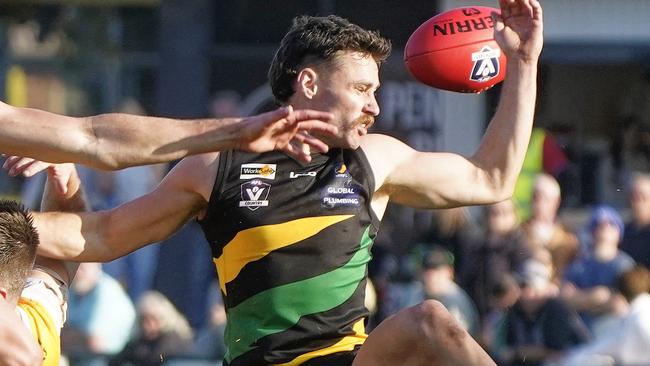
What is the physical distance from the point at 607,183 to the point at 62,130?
9.00 metres

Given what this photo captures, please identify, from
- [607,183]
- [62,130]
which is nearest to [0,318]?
[62,130]

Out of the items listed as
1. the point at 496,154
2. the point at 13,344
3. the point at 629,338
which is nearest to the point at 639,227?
the point at 629,338

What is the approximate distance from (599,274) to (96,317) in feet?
10.7

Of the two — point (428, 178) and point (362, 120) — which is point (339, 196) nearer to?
point (362, 120)

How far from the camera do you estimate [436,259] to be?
9516mm

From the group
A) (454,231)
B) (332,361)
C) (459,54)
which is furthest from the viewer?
(454,231)

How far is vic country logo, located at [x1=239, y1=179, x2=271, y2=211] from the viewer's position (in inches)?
209

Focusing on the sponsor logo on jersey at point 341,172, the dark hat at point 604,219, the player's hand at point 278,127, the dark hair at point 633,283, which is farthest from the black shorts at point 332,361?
the dark hat at point 604,219

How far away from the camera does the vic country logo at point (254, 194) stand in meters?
5.30

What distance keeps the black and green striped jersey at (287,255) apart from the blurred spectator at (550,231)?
3.94 metres

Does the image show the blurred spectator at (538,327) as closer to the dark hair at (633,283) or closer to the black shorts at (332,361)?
the dark hair at (633,283)

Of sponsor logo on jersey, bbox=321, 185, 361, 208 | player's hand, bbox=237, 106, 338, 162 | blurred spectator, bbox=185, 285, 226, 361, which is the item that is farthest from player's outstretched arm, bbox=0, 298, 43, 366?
blurred spectator, bbox=185, 285, 226, 361

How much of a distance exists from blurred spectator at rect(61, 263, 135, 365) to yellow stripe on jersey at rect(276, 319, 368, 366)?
14.0 feet

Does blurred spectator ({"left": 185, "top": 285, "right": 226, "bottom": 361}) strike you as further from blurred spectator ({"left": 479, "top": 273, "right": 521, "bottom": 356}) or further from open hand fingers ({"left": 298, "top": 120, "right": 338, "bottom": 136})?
open hand fingers ({"left": 298, "top": 120, "right": 338, "bottom": 136})
